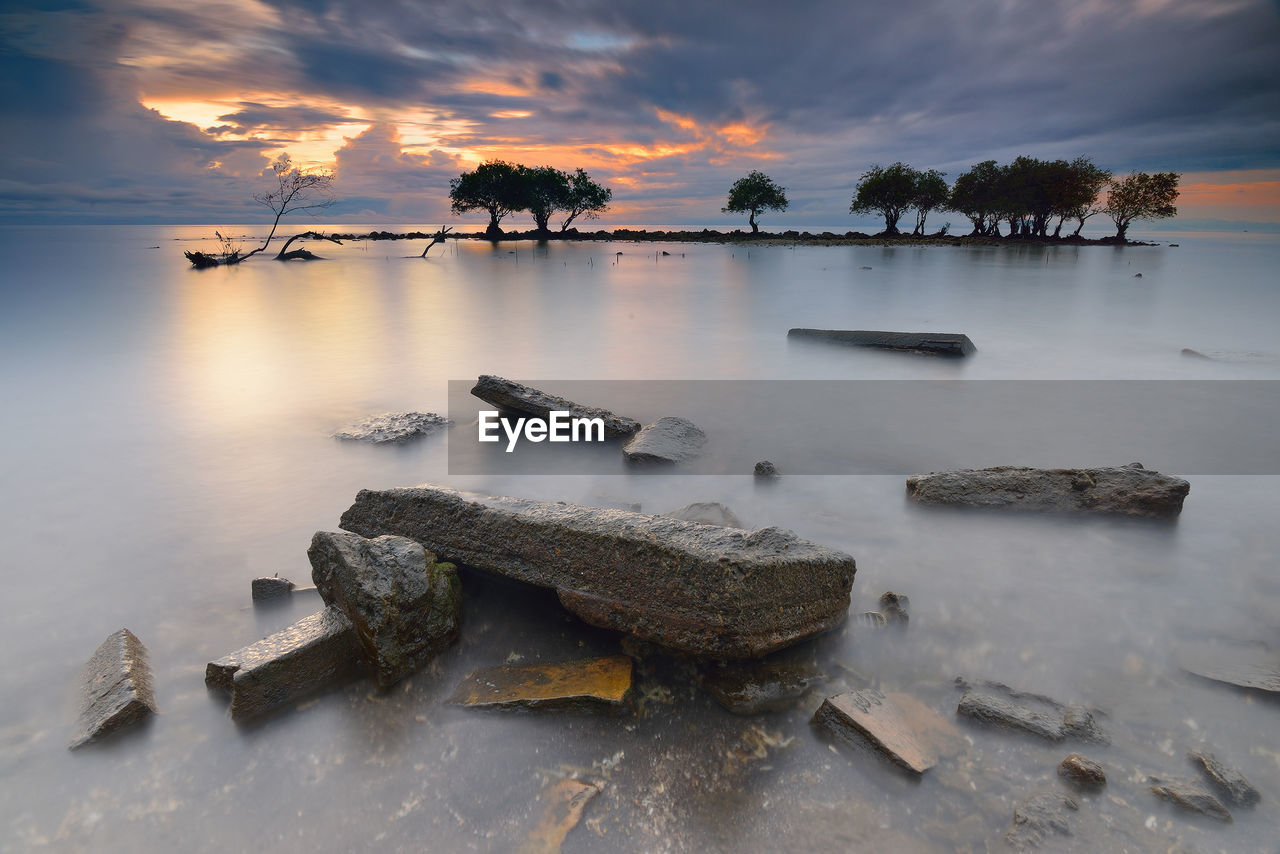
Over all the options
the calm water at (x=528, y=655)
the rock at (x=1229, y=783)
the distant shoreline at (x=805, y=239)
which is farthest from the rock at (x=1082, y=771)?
the distant shoreline at (x=805, y=239)

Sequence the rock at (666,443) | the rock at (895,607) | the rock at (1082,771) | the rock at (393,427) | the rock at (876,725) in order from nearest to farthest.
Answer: the rock at (1082,771)
the rock at (876,725)
the rock at (895,607)
the rock at (666,443)
the rock at (393,427)

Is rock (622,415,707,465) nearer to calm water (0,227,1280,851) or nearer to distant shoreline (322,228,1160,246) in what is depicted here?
calm water (0,227,1280,851)

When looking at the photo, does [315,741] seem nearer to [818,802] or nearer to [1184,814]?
[818,802]

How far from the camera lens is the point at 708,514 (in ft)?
15.0

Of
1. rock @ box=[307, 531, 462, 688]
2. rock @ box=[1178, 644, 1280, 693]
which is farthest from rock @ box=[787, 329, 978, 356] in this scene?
rock @ box=[307, 531, 462, 688]

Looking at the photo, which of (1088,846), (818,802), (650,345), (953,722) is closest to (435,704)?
(818,802)

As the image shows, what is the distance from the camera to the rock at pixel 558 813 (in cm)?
236

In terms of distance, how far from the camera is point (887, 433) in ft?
22.7

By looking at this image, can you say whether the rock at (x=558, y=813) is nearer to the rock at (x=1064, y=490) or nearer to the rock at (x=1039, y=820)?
the rock at (x=1039, y=820)

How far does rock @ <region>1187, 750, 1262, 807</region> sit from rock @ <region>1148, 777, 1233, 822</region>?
0.17 ft

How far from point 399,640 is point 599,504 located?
2.30 m

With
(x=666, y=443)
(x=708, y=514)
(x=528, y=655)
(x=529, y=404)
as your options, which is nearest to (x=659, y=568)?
(x=528, y=655)

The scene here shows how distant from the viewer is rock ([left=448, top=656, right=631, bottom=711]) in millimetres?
2848

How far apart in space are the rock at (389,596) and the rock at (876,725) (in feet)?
6.17
